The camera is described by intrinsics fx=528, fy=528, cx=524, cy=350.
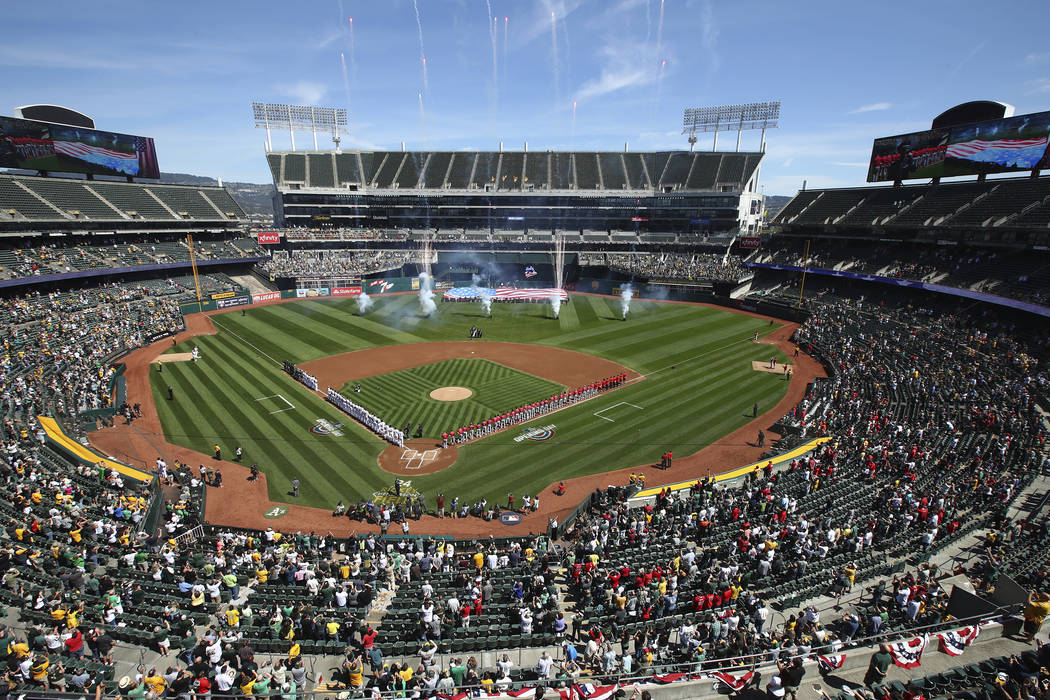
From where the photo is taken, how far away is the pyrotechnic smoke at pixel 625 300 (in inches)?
2570

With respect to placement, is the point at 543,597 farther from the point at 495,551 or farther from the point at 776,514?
the point at 776,514

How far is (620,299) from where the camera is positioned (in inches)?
2958

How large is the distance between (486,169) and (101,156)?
185 feet

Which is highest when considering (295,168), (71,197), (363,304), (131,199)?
(295,168)

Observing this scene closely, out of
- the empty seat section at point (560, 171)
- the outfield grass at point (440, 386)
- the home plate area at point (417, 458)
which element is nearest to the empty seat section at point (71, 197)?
the outfield grass at point (440, 386)

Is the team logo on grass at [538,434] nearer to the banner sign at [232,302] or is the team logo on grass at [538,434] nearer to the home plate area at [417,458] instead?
the home plate area at [417,458]

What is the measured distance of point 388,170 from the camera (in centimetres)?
9769

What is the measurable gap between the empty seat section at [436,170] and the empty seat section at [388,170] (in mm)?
5760

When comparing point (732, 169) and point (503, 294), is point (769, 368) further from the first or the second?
point (732, 169)

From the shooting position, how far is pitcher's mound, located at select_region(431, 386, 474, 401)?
1473 inches

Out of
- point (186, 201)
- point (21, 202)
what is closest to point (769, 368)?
point (21, 202)

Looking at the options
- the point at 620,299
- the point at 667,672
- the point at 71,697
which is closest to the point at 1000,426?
the point at 667,672

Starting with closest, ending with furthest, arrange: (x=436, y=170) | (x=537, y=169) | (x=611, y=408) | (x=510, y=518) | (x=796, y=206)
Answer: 1. (x=510, y=518)
2. (x=611, y=408)
3. (x=796, y=206)
4. (x=537, y=169)
5. (x=436, y=170)

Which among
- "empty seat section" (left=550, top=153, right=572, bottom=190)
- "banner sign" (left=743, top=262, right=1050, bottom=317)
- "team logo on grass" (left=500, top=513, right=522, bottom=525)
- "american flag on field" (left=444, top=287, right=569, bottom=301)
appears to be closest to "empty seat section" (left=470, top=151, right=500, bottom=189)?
"empty seat section" (left=550, top=153, right=572, bottom=190)
